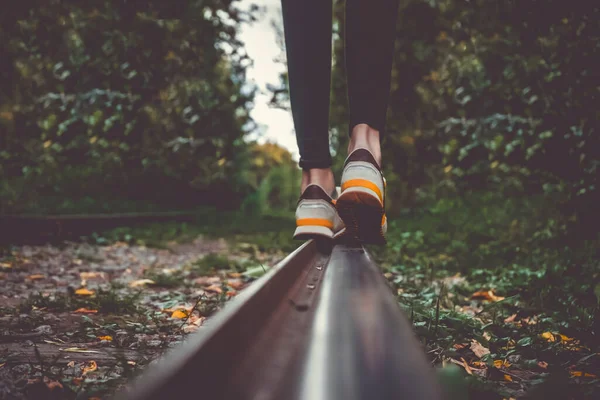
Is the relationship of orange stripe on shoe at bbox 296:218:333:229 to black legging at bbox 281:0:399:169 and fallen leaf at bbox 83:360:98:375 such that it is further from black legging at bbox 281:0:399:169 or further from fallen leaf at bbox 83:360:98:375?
fallen leaf at bbox 83:360:98:375

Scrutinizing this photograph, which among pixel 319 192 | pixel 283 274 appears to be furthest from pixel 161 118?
pixel 283 274

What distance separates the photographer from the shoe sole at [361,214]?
58.6 inches

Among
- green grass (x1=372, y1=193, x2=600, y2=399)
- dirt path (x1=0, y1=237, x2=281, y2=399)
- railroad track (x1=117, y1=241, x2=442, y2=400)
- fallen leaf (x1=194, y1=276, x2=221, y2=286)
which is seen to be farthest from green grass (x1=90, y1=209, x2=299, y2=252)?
railroad track (x1=117, y1=241, x2=442, y2=400)

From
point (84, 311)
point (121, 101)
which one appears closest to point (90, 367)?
point (84, 311)

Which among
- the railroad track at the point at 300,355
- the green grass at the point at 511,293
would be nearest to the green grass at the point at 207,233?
the green grass at the point at 511,293

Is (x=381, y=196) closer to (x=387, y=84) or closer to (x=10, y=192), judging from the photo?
(x=387, y=84)

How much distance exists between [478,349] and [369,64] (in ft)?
3.23

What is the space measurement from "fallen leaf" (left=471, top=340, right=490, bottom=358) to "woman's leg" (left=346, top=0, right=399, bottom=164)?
0.68m

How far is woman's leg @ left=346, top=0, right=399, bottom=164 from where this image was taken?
1578 mm

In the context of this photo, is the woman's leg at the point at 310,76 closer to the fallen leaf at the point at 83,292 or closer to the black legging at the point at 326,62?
the black legging at the point at 326,62

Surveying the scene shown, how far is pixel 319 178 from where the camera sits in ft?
5.82

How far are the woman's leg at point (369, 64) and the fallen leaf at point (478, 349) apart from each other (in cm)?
68

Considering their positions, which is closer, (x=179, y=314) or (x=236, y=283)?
(x=179, y=314)

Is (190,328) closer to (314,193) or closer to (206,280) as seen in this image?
(314,193)
